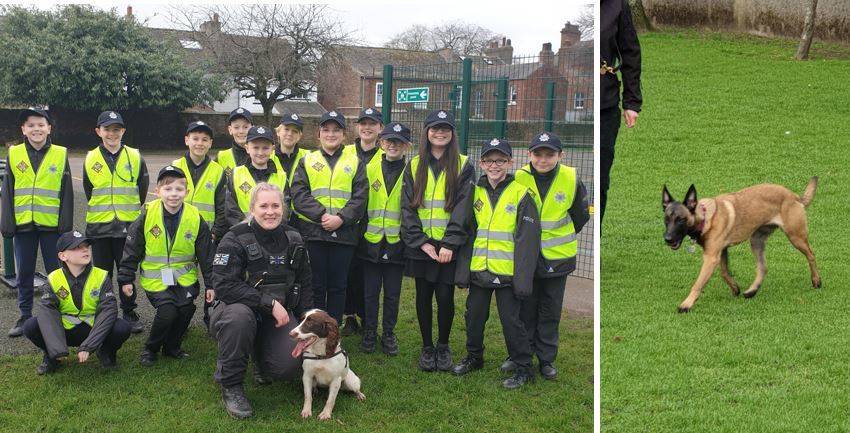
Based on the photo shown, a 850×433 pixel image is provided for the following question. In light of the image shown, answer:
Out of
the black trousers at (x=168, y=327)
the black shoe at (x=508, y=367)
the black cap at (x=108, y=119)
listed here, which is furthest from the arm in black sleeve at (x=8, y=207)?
the black shoe at (x=508, y=367)

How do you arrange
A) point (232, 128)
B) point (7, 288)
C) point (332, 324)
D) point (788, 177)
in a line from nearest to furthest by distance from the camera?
point (332, 324) → point (232, 128) → point (7, 288) → point (788, 177)

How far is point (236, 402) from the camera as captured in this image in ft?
14.3

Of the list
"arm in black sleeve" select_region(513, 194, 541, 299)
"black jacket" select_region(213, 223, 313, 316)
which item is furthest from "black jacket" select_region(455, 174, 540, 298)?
"black jacket" select_region(213, 223, 313, 316)

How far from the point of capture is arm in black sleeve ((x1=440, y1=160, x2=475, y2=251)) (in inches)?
192

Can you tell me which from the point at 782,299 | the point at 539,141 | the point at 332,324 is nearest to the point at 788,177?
the point at 782,299

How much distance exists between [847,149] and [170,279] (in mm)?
12283

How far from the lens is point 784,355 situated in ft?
17.2

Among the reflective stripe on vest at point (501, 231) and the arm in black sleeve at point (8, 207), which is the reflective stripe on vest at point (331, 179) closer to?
the reflective stripe on vest at point (501, 231)

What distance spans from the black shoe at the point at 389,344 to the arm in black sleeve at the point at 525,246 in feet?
3.78

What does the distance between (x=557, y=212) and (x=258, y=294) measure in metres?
1.75

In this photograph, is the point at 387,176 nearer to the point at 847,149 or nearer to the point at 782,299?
the point at 782,299

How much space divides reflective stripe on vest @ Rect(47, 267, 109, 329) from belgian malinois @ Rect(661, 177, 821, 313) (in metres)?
4.04

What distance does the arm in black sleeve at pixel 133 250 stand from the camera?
5.08 metres

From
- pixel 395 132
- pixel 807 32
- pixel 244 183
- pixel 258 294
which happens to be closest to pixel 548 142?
pixel 395 132
